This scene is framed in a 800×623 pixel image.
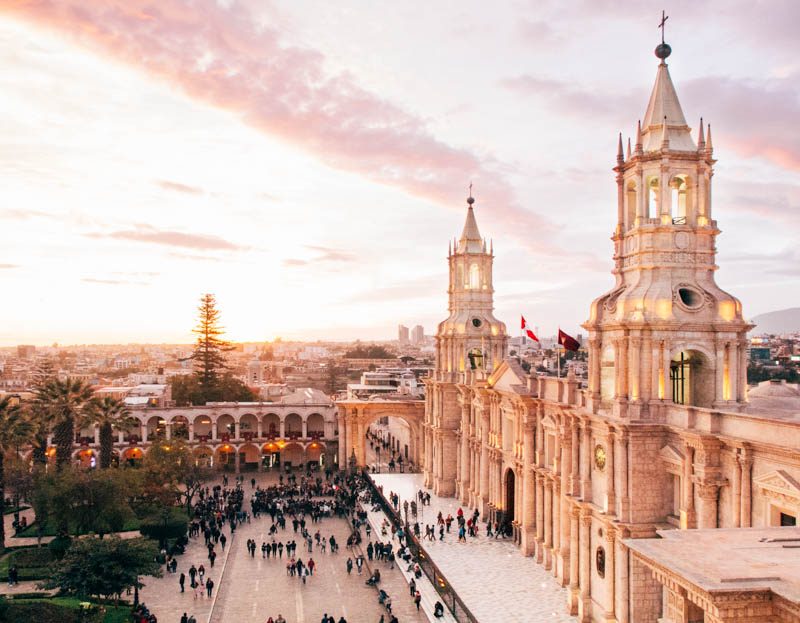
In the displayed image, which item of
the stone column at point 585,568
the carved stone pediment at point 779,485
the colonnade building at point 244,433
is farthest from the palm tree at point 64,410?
the carved stone pediment at point 779,485

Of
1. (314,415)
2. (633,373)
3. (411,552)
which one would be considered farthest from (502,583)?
(314,415)

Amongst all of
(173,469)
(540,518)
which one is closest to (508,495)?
(540,518)

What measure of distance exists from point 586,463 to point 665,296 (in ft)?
21.4

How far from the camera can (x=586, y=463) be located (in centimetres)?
2519

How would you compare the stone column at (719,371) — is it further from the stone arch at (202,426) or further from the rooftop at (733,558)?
the stone arch at (202,426)

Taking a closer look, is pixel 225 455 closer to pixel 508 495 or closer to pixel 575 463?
pixel 508 495

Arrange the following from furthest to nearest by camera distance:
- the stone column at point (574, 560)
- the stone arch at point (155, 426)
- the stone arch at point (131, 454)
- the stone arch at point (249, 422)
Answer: the stone arch at point (249, 422), the stone arch at point (155, 426), the stone arch at point (131, 454), the stone column at point (574, 560)

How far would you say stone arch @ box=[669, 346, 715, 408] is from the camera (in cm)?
2264

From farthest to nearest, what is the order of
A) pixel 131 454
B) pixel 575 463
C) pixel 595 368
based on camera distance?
pixel 131 454, pixel 575 463, pixel 595 368

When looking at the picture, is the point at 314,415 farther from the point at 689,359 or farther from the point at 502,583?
the point at 689,359

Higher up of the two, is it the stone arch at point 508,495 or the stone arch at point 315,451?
the stone arch at point 508,495

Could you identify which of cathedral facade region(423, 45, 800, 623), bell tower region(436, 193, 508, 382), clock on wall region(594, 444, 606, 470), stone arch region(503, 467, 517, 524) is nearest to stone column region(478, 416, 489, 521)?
stone arch region(503, 467, 517, 524)

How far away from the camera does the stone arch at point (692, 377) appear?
22.6m

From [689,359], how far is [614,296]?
308 cm
